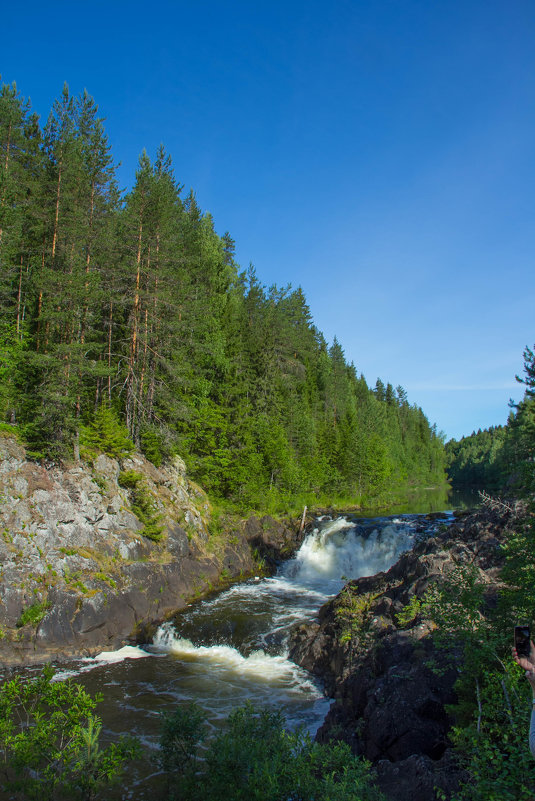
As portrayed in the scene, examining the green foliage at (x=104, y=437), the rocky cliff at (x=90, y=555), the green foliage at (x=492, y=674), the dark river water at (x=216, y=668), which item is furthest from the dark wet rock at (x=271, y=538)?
the green foliage at (x=492, y=674)

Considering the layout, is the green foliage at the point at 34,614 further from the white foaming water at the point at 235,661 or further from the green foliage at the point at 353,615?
the green foliage at the point at 353,615

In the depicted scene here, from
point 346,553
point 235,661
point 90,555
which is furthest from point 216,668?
point 346,553

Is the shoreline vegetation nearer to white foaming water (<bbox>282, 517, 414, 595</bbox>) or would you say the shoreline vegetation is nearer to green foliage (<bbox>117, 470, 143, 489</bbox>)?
green foliage (<bbox>117, 470, 143, 489</bbox>)

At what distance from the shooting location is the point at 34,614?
13.6m

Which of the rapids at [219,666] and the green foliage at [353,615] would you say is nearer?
the rapids at [219,666]

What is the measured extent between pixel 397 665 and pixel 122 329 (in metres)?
24.5

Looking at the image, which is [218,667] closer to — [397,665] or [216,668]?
[216,668]

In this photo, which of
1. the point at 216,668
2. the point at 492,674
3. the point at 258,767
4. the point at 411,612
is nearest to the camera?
the point at 258,767

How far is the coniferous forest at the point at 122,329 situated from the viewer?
18.5 metres

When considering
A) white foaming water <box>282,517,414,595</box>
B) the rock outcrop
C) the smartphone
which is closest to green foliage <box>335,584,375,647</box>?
the rock outcrop

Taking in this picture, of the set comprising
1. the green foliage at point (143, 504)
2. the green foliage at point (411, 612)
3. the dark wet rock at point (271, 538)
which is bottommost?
the dark wet rock at point (271, 538)

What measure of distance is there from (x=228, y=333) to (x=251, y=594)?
21.0 metres

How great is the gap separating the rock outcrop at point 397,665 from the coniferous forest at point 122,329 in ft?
41.7

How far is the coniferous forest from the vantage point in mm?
18500
